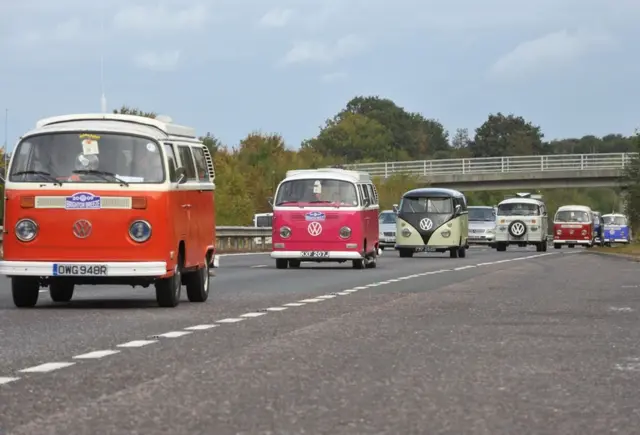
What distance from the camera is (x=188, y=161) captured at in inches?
860

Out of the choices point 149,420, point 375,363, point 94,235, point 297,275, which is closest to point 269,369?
point 375,363

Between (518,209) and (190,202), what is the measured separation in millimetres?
52668

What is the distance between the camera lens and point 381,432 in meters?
8.37

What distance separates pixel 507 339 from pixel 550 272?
66.5ft

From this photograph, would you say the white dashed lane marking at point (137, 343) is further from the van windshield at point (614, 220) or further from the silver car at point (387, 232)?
the van windshield at point (614, 220)

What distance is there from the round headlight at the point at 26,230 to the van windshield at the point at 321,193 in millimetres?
19191

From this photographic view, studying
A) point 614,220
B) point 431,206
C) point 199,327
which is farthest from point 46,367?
point 614,220

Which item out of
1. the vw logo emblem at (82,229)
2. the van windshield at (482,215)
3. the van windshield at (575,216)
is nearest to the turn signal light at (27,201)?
the vw logo emblem at (82,229)

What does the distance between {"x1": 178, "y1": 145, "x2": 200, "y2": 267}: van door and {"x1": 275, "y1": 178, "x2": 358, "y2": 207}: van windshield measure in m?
16.8

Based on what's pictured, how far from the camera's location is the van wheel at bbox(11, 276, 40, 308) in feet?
66.0

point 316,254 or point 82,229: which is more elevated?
point 82,229

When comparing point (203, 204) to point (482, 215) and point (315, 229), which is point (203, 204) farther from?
point (482, 215)

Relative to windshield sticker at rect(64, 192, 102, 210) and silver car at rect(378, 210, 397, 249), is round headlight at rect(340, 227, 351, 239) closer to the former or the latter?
windshield sticker at rect(64, 192, 102, 210)

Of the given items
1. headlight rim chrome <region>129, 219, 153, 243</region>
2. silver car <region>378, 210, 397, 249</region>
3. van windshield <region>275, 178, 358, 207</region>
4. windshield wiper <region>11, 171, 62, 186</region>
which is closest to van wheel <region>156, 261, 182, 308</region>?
headlight rim chrome <region>129, 219, 153, 243</region>
